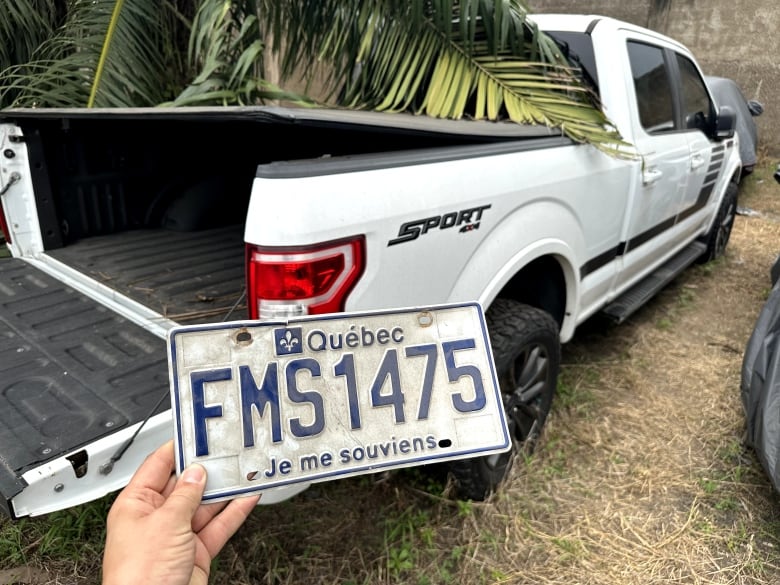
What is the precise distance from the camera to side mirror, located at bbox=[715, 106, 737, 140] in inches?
145

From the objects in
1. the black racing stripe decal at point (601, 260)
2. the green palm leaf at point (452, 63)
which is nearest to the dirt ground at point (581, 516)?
the black racing stripe decal at point (601, 260)

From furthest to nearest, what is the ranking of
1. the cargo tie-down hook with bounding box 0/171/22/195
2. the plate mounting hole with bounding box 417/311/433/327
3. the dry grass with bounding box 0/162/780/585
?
the cargo tie-down hook with bounding box 0/171/22/195 → the dry grass with bounding box 0/162/780/585 → the plate mounting hole with bounding box 417/311/433/327

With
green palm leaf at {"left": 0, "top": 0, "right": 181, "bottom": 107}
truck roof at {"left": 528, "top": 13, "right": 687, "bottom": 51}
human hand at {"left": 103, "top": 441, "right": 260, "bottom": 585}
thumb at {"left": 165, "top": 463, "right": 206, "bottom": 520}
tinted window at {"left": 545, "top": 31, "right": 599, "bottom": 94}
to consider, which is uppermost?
truck roof at {"left": 528, "top": 13, "right": 687, "bottom": 51}

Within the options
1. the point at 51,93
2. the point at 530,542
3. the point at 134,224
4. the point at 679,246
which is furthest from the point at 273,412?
the point at 679,246

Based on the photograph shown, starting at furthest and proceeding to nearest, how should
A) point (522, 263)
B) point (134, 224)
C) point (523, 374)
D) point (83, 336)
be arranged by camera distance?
point (134, 224)
point (523, 374)
point (522, 263)
point (83, 336)

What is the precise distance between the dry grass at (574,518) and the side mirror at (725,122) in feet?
5.69

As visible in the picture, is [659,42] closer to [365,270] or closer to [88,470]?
[365,270]

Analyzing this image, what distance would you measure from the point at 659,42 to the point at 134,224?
313cm

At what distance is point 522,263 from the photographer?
2.12 metres

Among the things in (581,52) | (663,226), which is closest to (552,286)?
(581,52)

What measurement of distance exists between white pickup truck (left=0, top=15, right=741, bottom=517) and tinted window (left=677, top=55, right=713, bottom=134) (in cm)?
2

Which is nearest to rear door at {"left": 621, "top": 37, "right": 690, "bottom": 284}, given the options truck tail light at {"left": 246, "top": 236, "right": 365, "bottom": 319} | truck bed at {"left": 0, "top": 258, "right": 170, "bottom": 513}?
truck tail light at {"left": 246, "top": 236, "right": 365, "bottom": 319}

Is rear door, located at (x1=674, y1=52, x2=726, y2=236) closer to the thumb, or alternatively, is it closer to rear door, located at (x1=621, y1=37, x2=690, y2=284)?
rear door, located at (x1=621, y1=37, x2=690, y2=284)

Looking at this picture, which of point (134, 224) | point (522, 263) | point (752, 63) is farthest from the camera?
point (752, 63)
